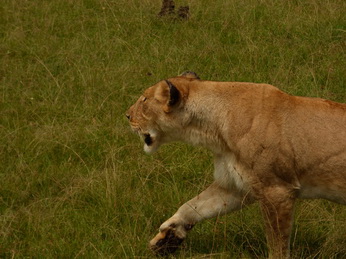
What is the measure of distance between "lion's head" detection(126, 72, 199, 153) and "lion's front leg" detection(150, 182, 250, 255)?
0.46 m

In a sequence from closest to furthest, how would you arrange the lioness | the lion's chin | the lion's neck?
1. the lioness
2. the lion's neck
3. the lion's chin

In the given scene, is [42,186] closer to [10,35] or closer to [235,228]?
[235,228]

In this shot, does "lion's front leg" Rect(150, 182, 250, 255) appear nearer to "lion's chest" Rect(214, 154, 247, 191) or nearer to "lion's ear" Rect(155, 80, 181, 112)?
"lion's chest" Rect(214, 154, 247, 191)

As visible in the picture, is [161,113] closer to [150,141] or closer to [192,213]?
[150,141]

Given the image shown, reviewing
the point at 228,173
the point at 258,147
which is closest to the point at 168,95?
the point at 228,173

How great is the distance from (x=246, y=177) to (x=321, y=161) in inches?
18.2

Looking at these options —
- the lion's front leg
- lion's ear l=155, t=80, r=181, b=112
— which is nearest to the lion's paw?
the lion's front leg

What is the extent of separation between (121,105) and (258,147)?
2.66m

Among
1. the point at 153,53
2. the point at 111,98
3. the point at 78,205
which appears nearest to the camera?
the point at 78,205

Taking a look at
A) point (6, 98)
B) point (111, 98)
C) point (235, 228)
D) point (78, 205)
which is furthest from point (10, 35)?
point (235, 228)

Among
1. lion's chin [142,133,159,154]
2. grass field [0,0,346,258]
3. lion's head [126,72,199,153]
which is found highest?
lion's head [126,72,199,153]

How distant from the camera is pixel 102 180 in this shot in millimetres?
5266

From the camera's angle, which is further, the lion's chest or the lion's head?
the lion's head

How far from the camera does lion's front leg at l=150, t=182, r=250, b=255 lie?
457 cm
